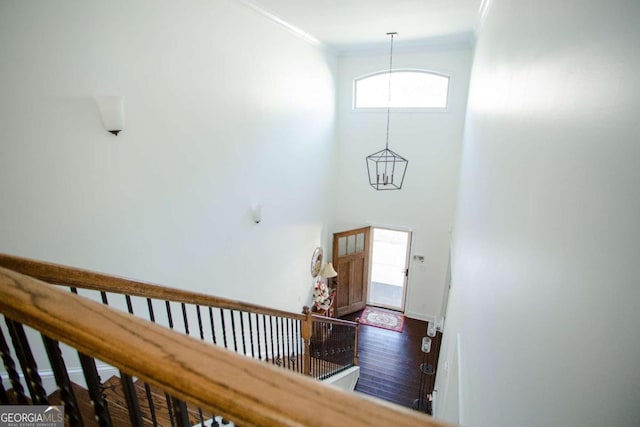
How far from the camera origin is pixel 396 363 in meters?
5.66

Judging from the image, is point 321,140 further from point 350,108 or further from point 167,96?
point 167,96

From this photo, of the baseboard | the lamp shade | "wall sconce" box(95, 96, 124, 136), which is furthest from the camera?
the baseboard

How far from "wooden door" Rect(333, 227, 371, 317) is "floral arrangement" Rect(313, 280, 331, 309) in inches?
25.9

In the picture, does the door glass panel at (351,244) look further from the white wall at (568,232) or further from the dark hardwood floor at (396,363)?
the white wall at (568,232)

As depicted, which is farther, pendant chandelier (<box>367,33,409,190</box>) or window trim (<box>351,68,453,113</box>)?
pendant chandelier (<box>367,33,409,190</box>)

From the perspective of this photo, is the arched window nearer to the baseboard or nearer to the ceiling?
the ceiling

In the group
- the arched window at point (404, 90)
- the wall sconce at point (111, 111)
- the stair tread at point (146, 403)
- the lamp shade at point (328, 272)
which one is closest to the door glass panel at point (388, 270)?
the lamp shade at point (328, 272)

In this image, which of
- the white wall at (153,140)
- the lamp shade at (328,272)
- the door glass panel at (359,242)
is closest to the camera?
the white wall at (153,140)

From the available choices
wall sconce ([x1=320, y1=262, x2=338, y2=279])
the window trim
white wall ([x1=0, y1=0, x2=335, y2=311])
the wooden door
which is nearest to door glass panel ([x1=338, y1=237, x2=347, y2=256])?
the wooden door

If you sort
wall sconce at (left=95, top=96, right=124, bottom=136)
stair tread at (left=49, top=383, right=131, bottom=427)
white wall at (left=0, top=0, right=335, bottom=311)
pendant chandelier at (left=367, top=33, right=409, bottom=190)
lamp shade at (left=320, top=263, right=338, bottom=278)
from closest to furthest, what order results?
stair tread at (left=49, top=383, right=131, bottom=427)
white wall at (left=0, top=0, right=335, bottom=311)
wall sconce at (left=95, top=96, right=124, bottom=136)
pendant chandelier at (left=367, top=33, right=409, bottom=190)
lamp shade at (left=320, top=263, right=338, bottom=278)

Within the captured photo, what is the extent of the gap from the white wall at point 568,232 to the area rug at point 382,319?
5.37m

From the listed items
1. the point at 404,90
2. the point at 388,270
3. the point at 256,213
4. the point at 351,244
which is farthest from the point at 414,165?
the point at 388,270

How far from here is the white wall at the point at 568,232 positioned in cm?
61

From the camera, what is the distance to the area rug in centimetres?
679
